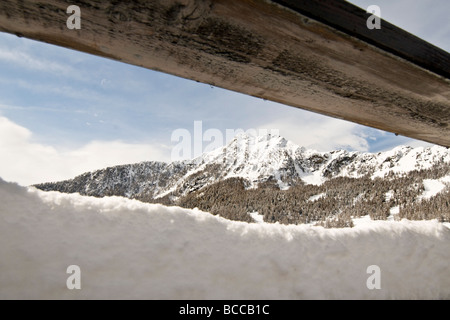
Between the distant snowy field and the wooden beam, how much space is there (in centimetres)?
98

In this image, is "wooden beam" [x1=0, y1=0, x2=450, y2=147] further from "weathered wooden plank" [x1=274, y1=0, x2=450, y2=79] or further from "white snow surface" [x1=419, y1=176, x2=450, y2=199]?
"white snow surface" [x1=419, y1=176, x2=450, y2=199]

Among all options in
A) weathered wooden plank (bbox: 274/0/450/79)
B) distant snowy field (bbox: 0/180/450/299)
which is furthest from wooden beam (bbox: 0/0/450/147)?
distant snowy field (bbox: 0/180/450/299)

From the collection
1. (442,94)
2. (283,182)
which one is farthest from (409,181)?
(442,94)

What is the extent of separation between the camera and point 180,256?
5.24ft

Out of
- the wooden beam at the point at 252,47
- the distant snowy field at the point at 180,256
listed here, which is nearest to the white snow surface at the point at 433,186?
the distant snowy field at the point at 180,256

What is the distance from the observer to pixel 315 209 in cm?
8806

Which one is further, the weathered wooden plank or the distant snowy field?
the distant snowy field

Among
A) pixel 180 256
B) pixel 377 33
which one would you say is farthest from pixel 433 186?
pixel 180 256

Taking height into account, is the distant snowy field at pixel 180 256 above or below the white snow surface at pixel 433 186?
below

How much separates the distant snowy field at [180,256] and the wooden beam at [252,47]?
0.98 metres

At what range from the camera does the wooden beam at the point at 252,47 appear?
1.04m

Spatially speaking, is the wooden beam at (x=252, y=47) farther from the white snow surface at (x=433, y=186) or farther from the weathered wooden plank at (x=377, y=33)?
the white snow surface at (x=433, y=186)

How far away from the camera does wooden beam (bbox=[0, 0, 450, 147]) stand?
1038 millimetres

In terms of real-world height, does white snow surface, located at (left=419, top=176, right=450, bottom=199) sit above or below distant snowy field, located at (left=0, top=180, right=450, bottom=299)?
above
